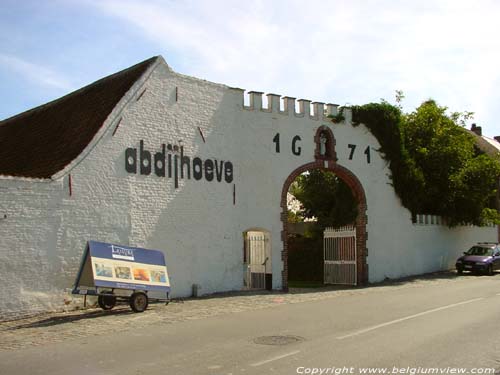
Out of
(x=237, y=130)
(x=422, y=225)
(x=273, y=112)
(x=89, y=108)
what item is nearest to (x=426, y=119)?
(x=422, y=225)

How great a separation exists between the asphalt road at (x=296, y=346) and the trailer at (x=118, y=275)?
32.5 inches

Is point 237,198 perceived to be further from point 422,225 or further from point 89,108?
point 422,225

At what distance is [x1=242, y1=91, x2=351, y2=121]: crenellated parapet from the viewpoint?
19.7 m

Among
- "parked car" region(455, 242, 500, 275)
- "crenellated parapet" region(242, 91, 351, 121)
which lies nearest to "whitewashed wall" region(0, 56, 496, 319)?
"crenellated parapet" region(242, 91, 351, 121)

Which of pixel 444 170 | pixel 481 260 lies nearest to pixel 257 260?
pixel 444 170

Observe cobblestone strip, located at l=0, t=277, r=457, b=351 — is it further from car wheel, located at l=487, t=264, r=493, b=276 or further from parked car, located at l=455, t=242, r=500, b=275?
car wheel, located at l=487, t=264, r=493, b=276

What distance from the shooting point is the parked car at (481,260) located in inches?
Result: 987

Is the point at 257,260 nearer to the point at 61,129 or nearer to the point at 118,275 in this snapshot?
the point at 118,275

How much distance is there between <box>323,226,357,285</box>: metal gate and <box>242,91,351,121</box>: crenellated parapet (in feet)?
15.8

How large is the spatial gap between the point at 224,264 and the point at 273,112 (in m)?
5.72

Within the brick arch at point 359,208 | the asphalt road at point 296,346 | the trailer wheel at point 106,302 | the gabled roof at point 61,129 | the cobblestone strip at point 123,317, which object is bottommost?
the cobblestone strip at point 123,317

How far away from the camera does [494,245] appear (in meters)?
26.8

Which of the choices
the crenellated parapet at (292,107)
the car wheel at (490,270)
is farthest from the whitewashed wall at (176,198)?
the car wheel at (490,270)

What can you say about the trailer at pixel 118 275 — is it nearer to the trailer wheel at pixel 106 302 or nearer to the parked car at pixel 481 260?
the trailer wheel at pixel 106 302
